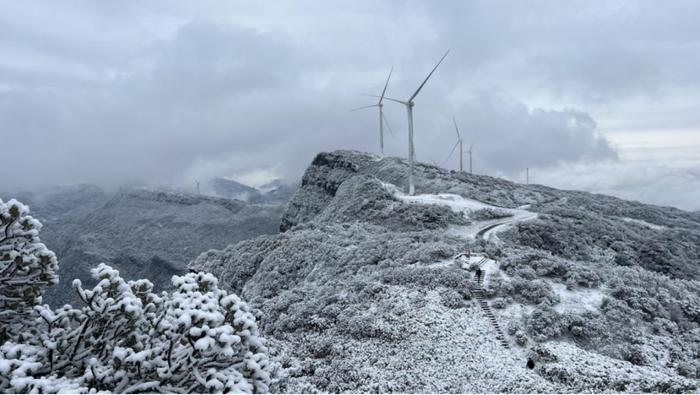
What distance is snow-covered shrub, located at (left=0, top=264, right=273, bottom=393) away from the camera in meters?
10.3

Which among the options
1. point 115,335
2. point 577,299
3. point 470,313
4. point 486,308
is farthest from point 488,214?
point 115,335

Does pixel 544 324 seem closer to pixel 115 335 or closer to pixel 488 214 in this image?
pixel 115 335

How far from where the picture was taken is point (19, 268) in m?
12.5

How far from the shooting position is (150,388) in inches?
410

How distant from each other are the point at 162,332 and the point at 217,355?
135 centimetres

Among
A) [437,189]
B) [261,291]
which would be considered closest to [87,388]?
[261,291]

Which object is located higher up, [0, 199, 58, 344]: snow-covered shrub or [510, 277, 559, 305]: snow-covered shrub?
[0, 199, 58, 344]: snow-covered shrub

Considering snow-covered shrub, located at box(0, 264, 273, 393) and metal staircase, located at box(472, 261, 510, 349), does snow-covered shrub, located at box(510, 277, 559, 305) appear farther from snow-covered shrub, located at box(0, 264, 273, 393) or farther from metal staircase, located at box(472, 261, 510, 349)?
snow-covered shrub, located at box(0, 264, 273, 393)

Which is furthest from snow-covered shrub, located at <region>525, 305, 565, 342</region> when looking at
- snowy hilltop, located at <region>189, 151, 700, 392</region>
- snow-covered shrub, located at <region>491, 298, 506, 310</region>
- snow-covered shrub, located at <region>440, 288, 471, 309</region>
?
snow-covered shrub, located at <region>440, 288, 471, 309</region>

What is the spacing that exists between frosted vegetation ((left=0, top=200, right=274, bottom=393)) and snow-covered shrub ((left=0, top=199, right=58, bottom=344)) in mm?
22

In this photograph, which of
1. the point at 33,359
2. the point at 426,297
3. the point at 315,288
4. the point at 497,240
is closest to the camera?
the point at 33,359

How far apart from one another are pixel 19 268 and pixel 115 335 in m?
3.28

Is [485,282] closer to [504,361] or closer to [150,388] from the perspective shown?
[504,361]

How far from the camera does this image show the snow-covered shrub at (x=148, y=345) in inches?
404
